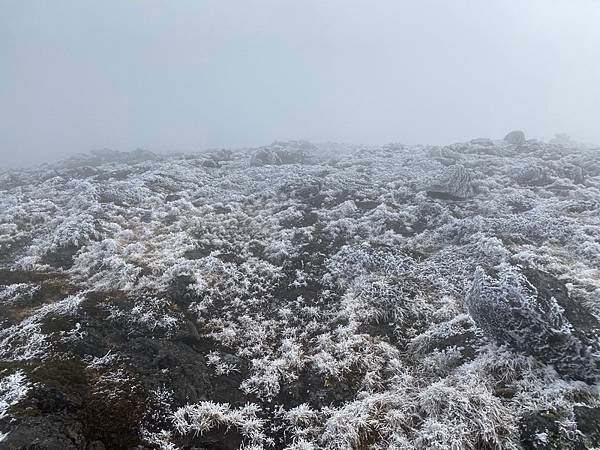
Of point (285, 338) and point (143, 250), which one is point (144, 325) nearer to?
point (285, 338)

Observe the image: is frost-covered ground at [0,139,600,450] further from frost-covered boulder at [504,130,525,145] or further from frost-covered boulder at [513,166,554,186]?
frost-covered boulder at [504,130,525,145]

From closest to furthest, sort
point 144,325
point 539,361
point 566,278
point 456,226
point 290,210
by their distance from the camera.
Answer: point 539,361, point 144,325, point 566,278, point 456,226, point 290,210

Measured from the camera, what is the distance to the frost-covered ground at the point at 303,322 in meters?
8.48

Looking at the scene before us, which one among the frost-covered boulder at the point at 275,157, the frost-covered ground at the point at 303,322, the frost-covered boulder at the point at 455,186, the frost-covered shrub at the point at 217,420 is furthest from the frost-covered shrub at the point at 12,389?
the frost-covered boulder at the point at 275,157

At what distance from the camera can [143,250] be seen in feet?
58.8

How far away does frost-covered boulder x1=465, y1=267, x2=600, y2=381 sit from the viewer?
31.0 feet

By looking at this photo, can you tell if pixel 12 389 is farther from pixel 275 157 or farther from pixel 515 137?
pixel 515 137

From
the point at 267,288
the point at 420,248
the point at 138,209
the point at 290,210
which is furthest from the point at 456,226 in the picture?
the point at 138,209

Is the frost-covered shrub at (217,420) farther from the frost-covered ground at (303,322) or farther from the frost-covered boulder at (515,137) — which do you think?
the frost-covered boulder at (515,137)

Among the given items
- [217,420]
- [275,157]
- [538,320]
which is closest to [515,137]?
[275,157]

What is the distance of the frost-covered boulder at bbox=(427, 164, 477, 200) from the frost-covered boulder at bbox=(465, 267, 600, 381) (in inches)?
587

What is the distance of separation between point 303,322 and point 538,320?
23.7 ft

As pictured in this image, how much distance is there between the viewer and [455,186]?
2639 cm

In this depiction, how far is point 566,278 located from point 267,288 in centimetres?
1138
